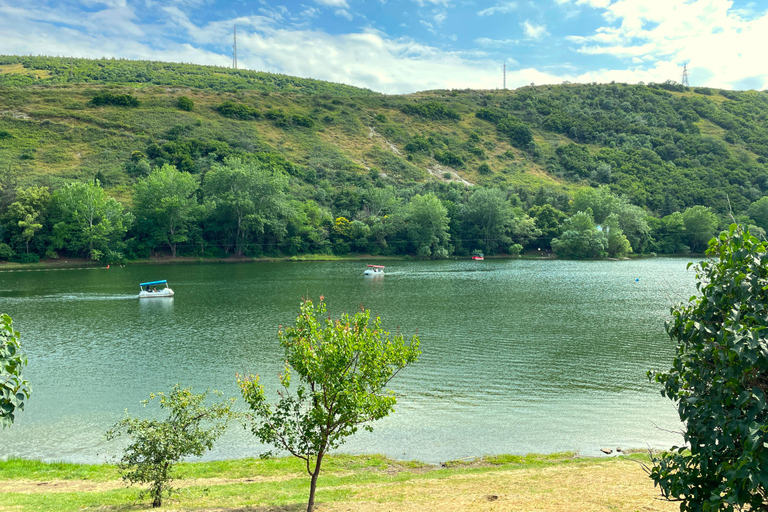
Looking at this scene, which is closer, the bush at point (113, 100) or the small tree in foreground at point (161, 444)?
the small tree in foreground at point (161, 444)

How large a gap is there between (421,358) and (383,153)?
121 metres

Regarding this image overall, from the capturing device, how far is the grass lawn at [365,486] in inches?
435

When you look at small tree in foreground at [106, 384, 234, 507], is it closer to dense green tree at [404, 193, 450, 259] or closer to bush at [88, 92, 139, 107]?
dense green tree at [404, 193, 450, 259]

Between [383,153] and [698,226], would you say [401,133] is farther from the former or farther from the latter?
[698,226]

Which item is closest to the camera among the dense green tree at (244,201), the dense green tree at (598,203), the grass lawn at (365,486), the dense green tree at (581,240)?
the grass lawn at (365,486)

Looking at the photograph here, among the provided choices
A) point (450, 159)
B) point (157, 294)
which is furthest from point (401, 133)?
point (157, 294)

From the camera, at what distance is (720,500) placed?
559 centimetres

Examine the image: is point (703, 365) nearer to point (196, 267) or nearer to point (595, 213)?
point (196, 267)

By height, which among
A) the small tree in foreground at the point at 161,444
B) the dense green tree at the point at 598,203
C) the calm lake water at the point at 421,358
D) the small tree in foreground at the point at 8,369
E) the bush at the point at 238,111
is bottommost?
the calm lake water at the point at 421,358

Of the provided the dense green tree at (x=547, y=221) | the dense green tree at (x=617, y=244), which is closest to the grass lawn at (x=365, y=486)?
the dense green tree at (x=617, y=244)

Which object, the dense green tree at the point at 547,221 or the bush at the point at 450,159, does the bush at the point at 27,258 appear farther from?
the bush at the point at 450,159

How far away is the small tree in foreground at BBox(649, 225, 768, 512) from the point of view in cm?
543

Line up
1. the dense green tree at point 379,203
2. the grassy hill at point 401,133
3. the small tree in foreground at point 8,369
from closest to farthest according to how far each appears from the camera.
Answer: the small tree in foreground at point 8,369, the dense green tree at point 379,203, the grassy hill at point 401,133

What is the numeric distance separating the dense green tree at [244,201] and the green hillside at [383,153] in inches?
29.4
